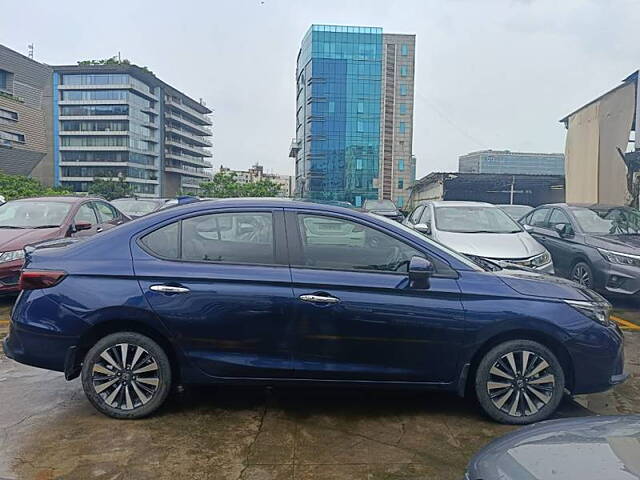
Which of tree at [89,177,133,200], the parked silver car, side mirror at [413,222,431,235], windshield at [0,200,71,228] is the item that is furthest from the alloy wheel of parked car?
tree at [89,177,133,200]

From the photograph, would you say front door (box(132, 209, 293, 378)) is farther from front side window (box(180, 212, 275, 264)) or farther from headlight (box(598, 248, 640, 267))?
headlight (box(598, 248, 640, 267))

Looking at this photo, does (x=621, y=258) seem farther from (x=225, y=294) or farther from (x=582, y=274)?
(x=225, y=294)

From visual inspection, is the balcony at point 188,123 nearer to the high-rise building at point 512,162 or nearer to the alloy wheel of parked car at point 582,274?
the high-rise building at point 512,162

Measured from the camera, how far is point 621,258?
7137mm

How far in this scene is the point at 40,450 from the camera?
323 cm

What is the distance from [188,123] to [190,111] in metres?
2.36

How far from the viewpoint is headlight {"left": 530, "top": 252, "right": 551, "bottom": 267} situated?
22.5ft

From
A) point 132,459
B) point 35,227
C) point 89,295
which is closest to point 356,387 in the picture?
point 132,459

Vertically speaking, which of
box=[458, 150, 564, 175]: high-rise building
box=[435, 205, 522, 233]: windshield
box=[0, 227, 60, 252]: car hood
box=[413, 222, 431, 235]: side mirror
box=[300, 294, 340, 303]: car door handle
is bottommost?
box=[300, 294, 340, 303]: car door handle

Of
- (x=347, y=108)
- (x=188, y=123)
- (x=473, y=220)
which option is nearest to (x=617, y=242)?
(x=473, y=220)

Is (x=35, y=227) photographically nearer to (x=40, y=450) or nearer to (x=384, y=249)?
(x=40, y=450)

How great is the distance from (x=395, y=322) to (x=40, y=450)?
93.0 inches

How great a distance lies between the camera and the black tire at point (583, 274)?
755 centimetres

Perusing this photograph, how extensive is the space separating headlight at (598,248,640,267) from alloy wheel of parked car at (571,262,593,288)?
14.3 inches
